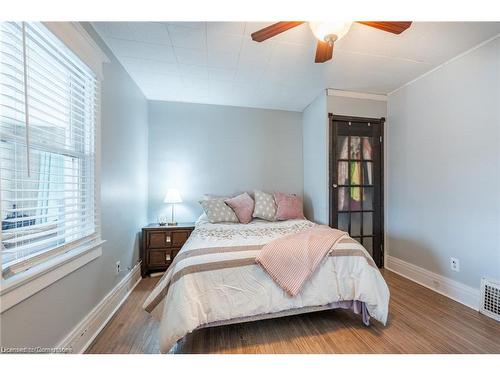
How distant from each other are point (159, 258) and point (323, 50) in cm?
282

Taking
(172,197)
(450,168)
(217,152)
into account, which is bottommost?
(172,197)

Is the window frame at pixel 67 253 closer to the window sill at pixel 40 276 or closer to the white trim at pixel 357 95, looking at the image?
the window sill at pixel 40 276

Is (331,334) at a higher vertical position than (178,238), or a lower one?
lower

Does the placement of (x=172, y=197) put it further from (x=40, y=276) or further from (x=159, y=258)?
(x=40, y=276)

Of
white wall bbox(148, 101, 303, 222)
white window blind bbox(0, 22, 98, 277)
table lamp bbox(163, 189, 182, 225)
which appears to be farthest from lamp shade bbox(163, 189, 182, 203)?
white window blind bbox(0, 22, 98, 277)

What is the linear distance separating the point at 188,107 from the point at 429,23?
9.18 ft

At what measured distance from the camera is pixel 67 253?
1307mm

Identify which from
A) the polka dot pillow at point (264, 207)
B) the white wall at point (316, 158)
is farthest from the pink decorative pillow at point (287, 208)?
the white wall at point (316, 158)

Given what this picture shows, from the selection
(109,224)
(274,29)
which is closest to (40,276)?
(109,224)

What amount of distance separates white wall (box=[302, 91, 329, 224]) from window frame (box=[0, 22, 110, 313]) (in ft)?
8.13

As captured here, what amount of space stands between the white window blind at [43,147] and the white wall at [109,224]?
0.63ft

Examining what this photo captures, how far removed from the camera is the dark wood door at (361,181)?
109 inches

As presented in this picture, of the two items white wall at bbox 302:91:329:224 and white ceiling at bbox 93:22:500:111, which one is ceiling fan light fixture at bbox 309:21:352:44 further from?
white wall at bbox 302:91:329:224

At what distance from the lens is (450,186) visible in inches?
80.7
